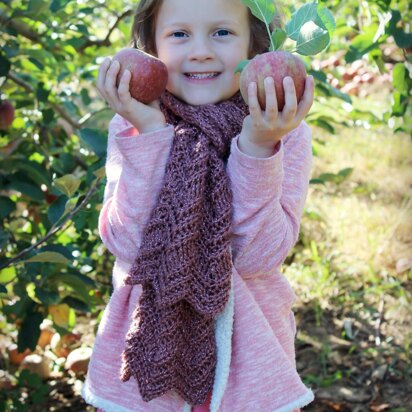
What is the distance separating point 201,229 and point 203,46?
0.30m

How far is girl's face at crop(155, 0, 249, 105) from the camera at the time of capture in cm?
121

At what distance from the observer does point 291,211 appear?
47.5 inches

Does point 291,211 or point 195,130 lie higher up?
point 195,130

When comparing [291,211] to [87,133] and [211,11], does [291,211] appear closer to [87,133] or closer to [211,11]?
[211,11]

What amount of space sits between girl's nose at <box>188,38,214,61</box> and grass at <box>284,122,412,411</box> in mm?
938

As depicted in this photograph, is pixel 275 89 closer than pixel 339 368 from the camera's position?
Yes

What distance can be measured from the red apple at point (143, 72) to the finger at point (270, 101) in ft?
0.79

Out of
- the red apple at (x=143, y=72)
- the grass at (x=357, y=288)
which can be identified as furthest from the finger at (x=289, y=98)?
the grass at (x=357, y=288)

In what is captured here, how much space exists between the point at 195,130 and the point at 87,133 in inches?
22.2

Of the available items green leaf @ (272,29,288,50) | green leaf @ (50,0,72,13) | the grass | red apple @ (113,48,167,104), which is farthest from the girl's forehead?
the grass

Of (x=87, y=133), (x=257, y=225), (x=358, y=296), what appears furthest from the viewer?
(x=358, y=296)

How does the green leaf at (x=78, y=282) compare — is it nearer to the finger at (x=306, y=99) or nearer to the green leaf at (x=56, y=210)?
the green leaf at (x=56, y=210)

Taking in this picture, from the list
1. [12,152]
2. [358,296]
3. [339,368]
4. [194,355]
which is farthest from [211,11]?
[358,296]

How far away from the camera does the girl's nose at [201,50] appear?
47.3 inches
